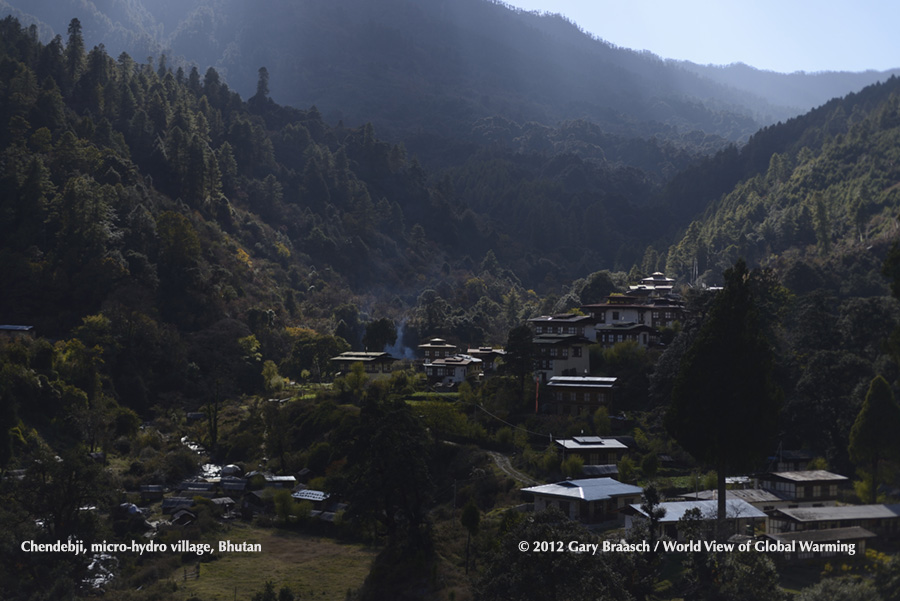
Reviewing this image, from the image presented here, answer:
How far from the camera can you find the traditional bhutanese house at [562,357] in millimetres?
88188

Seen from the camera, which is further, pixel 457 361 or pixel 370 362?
pixel 370 362

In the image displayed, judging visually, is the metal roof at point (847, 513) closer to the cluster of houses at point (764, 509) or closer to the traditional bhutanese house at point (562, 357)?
the cluster of houses at point (764, 509)

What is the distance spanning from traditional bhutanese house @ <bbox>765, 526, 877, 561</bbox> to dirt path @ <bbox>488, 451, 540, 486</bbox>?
2499 cm

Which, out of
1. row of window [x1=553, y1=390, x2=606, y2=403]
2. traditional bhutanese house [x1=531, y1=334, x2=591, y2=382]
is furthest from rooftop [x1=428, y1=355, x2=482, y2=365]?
row of window [x1=553, y1=390, x2=606, y2=403]

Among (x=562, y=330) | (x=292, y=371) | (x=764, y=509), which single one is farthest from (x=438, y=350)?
(x=764, y=509)

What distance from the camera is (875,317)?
7125 cm

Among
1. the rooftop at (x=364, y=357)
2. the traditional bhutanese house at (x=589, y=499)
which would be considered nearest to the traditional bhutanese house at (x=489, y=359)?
the rooftop at (x=364, y=357)

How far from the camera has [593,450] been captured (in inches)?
2603

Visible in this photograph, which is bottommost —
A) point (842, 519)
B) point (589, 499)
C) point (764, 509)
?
point (589, 499)

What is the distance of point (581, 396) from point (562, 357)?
9150mm

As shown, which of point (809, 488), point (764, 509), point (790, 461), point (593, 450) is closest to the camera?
point (764, 509)

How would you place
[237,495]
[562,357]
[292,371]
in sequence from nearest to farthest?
[237,495]
[562,357]
[292,371]

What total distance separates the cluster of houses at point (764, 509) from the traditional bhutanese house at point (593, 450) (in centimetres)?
24

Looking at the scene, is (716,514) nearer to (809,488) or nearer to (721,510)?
(721,510)
